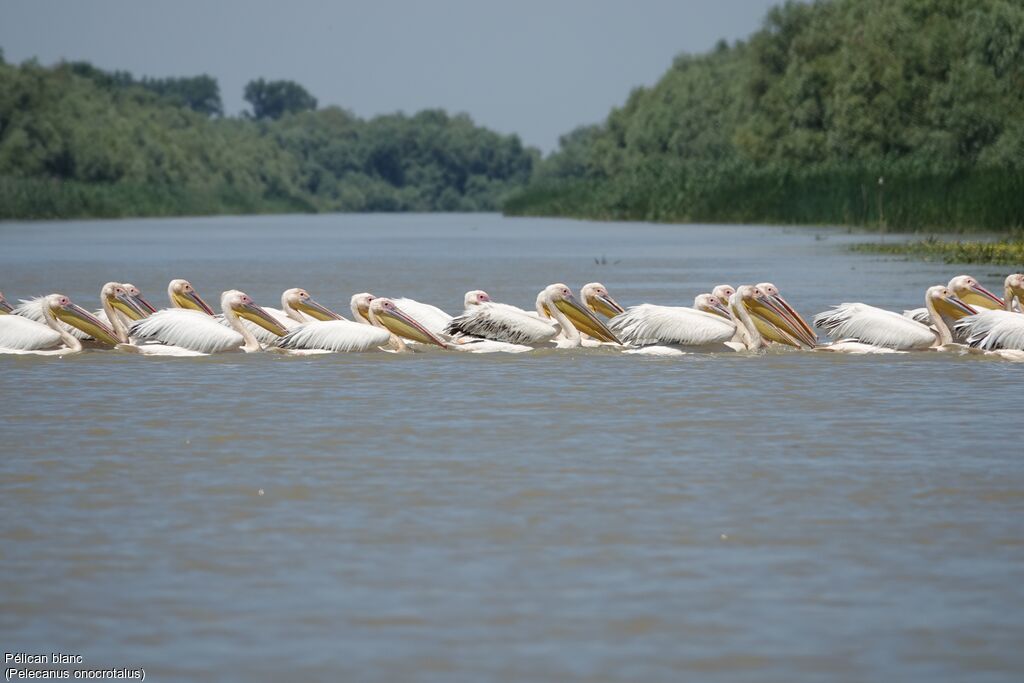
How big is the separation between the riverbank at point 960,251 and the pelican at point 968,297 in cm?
1066

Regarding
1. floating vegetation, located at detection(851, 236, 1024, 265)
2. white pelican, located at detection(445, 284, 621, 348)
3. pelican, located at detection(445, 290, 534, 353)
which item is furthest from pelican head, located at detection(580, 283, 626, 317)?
floating vegetation, located at detection(851, 236, 1024, 265)

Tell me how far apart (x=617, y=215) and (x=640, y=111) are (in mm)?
38793

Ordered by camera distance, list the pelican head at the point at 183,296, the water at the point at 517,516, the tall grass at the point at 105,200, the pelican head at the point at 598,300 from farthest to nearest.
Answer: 1. the tall grass at the point at 105,200
2. the pelican head at the point at 183,296
3. the pelican head at the point at 598,300
4. the water at the point at 517,516

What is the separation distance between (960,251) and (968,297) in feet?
44.2

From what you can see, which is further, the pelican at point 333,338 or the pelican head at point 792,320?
the pelican head at point 792,320

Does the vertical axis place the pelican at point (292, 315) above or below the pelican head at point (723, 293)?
below

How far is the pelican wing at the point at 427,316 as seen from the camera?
46.4ft

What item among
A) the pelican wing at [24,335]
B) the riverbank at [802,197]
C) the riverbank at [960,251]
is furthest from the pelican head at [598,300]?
the riverbank at [802,197]

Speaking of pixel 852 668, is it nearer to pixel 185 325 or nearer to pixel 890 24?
pixel 185 325

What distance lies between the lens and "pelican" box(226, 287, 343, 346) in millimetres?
13844

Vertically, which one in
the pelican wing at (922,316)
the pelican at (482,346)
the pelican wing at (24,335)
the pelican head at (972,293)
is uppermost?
the pelican head at (972,293)

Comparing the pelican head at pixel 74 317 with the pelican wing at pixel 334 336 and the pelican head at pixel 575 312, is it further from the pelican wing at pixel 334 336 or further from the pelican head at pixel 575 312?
the pelican head at pixel 575 312

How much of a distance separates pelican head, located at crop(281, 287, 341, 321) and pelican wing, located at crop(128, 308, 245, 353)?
96 cm

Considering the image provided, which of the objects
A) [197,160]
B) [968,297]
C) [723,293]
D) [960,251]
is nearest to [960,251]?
[960,251]
